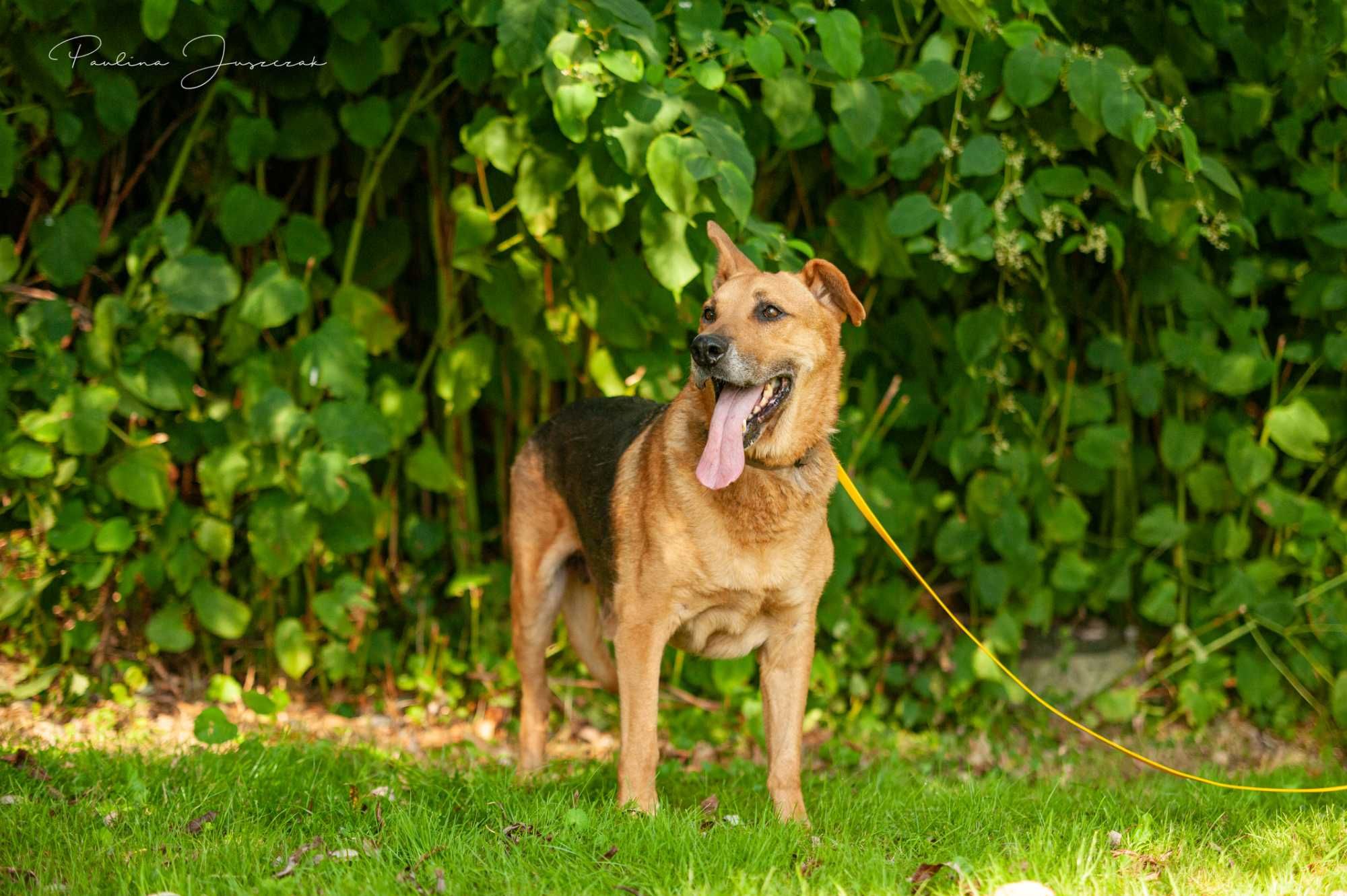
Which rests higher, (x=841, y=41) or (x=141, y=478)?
(x=841, y=41)

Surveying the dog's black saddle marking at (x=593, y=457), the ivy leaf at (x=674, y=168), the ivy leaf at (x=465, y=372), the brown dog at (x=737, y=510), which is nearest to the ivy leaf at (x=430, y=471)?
the ivy leaf at (x=465, y=372)

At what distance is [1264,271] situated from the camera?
20.4 feet

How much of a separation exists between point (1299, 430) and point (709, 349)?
11.1 feet

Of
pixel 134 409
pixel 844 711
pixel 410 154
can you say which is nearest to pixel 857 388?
pixel 844 711

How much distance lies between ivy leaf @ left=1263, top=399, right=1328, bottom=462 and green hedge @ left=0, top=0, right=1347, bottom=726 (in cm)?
2

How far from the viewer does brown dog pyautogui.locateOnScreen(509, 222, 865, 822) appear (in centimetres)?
400

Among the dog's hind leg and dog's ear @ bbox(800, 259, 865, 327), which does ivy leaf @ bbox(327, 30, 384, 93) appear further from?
dog's ear @ bbox(800, 259, 865, 327)

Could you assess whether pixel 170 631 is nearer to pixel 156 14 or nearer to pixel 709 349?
pixel 156 14

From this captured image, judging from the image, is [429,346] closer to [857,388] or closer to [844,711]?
[857,388]

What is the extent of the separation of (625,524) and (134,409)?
242cm

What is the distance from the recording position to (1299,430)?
5.86m

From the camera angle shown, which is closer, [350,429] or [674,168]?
[674,168]

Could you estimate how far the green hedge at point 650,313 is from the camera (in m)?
5.05

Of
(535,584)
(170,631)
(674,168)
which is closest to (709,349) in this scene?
(674,168)
